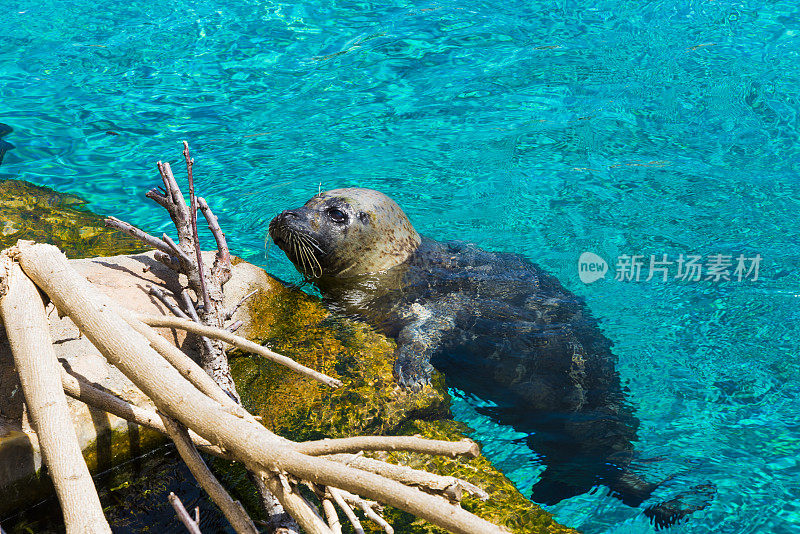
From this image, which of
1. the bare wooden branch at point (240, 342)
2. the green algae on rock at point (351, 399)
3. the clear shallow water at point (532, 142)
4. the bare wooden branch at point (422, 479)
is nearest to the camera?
the bare wooden branch at point (422, 479)

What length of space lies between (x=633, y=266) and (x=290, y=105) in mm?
4203

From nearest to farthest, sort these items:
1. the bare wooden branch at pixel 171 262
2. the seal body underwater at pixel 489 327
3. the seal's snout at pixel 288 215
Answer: the bare wooden branch at pixel 171 262 → the seal body underwater at pixel 489 327 → the seal's snout at pixel 288 215

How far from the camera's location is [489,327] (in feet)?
15.7

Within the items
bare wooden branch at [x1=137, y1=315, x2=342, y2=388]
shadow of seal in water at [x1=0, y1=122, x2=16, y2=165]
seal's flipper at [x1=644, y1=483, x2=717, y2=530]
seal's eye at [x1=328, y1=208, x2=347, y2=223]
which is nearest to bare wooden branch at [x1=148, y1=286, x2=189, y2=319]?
bare wooden branch at [x1=137, y1=315, x2=342, y2=388]

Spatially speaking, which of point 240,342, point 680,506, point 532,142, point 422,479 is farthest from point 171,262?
point 532,142

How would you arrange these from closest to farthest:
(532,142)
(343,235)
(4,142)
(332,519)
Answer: (332,519) < (343,235) < (532,142) < (4,142)

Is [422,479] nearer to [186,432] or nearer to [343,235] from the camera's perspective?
[186,432]

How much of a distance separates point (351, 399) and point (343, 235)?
5.29 feet

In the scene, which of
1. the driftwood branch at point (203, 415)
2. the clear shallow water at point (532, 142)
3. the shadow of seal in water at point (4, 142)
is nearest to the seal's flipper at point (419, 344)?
the clear shallow water at point (532, 142)

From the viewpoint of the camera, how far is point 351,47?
906 cm

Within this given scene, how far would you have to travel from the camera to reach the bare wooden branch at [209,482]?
2342 millimetres

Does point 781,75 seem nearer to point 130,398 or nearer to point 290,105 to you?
point 290,105

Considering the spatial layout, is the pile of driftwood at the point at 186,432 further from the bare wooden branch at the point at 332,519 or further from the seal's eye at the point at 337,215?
the seal's eye at the point at 337,215

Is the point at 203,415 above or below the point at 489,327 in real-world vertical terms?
above
